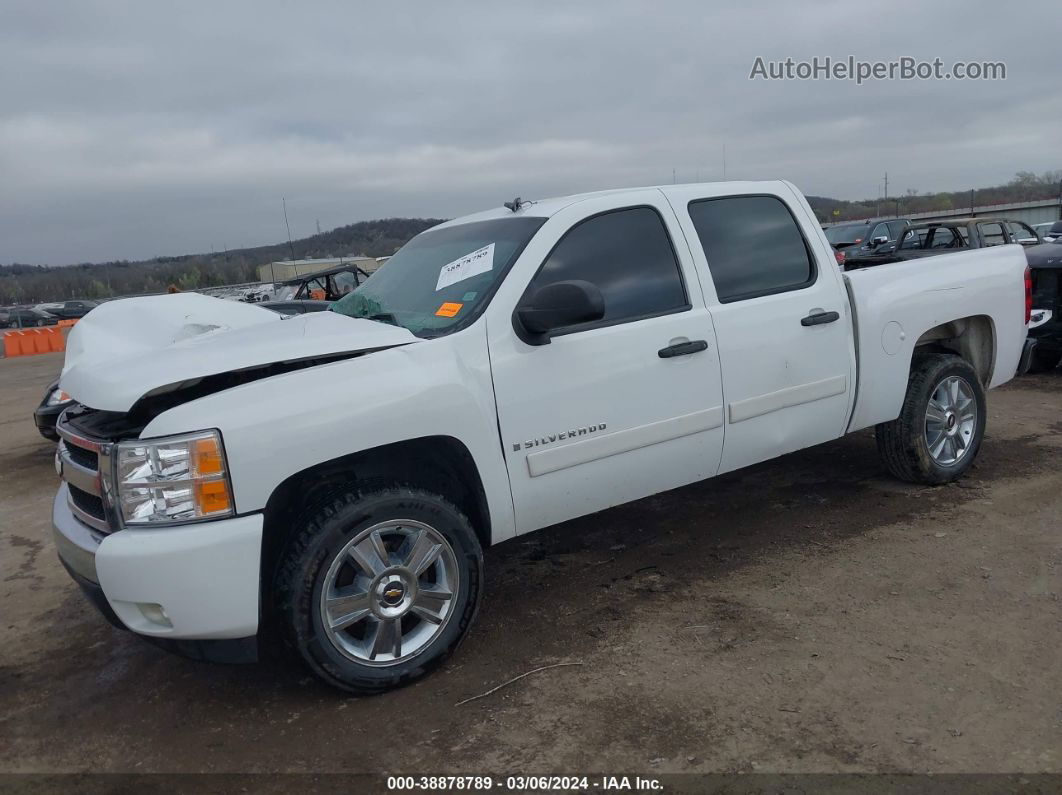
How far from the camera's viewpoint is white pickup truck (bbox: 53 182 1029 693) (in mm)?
2875

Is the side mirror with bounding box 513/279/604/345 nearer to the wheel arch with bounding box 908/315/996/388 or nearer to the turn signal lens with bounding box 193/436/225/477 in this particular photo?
the turn signal lens with bounding box 193/436/225/477

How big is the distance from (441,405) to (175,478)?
0.99 meters

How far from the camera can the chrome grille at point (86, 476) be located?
2960 mm

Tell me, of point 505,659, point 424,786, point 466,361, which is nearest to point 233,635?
point 424,786

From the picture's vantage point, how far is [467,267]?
379 cm

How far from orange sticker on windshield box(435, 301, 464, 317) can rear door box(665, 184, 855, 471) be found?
124 cm

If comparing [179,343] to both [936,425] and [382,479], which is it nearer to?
[382,479]

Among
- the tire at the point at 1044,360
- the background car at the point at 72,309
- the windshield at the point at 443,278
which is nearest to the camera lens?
the windshield at the point at 443,278

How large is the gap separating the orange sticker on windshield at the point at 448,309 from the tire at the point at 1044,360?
7188 mm

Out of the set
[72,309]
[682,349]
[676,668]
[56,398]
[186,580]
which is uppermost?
[72,309]

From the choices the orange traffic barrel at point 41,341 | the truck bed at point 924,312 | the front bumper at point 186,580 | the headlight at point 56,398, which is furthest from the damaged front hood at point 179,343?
the orange traffic barrel at point 41,341

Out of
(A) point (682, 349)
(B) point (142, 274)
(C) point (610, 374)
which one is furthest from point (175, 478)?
(B) point (142, 274)

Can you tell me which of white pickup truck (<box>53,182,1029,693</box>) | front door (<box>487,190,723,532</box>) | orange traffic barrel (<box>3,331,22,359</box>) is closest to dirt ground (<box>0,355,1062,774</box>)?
white pickup truck (<box>53,182,1029,693</box>)

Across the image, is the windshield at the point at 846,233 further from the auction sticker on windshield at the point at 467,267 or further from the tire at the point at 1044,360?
the auction sticker on windshield at the point at 467,267
